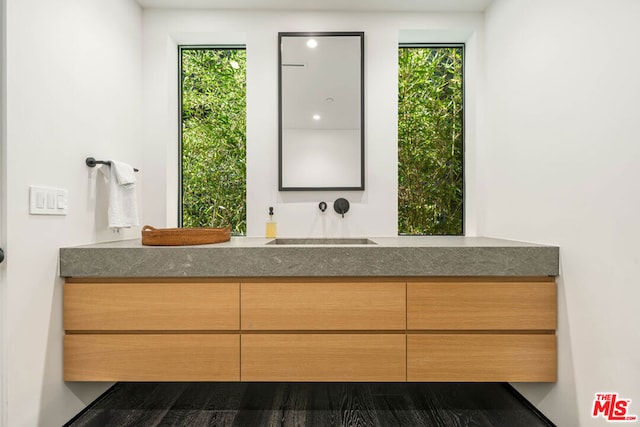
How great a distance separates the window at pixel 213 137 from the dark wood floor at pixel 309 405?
1.06 m

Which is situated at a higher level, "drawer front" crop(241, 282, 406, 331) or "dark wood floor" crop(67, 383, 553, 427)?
"drawer front" crop(241, 282, 406, 331)

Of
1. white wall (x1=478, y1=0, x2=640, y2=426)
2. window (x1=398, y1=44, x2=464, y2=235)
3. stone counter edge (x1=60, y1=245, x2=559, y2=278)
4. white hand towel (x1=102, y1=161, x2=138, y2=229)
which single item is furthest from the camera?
window (x1=398, y1=44, x2=464, y2=235)

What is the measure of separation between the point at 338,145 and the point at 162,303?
55.5 inches

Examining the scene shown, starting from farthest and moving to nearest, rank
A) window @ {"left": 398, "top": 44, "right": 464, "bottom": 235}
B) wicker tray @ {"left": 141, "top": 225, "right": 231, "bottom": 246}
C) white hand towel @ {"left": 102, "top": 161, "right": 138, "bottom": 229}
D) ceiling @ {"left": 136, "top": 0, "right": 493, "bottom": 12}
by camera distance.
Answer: window @ {"left": 398, "top": 44, "right": 464, "bottom": 235}
ceiling @ {"left": 136, "top": 0, "right": 493, "bottom": 12}
white hand towel @ {"left": 102, "top": 161, "right": 138, "bottom": 229}
wicker tray @ {"left": 141, "top": 225, "right": 231, "bottom": 246}

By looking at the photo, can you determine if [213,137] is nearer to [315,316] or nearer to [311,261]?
[311,261]

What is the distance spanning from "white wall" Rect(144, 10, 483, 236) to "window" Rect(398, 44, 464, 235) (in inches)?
7.7

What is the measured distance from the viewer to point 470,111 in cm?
232

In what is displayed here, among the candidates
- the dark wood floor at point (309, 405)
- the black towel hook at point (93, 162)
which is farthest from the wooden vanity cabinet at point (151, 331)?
the black towel hook at point (93, 162)

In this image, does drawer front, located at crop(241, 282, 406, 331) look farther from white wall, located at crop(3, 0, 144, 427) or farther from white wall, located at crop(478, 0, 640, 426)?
white wall, located at crop(3, 0, 144, 427)

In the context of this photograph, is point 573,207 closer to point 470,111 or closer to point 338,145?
point 470,111

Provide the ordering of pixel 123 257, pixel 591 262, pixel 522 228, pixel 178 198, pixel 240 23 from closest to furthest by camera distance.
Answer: pixel 591 262 → pixel 123 257 → pixel 522 228 → pixel 240 23 → pixel 178 198

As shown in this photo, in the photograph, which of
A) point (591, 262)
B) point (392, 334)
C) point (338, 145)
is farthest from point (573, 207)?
point (338, 145)

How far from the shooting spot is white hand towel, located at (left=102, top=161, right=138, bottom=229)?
176cm

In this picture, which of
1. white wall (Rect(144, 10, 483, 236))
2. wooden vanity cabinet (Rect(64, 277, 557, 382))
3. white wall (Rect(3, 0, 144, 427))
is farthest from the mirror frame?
white wall (Rect(3, 0, 144, 427))
